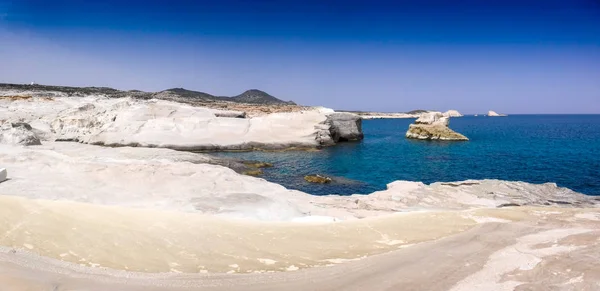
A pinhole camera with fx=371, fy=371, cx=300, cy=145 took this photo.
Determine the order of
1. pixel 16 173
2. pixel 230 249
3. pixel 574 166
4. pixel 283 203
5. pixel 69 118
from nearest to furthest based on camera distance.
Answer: pixel 230 249, pixel 283 203, pixel 16 173, pixel 574 166, pixel 69 118

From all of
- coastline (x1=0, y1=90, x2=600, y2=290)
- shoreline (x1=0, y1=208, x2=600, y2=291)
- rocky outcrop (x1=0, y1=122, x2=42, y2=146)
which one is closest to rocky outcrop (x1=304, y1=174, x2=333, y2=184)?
coastline (x1=0, y1=90, x2=600, y2=290)

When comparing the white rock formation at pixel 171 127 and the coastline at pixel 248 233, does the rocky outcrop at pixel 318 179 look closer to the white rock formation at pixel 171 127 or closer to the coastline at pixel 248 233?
the coastline at pixel 248 233

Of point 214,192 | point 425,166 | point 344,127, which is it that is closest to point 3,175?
A: point 214,192

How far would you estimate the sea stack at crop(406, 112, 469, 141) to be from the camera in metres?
49.1

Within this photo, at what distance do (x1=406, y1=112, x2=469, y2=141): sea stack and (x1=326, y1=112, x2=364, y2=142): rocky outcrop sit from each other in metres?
10.1

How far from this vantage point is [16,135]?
24141 mm

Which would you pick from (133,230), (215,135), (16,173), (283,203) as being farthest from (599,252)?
(215,135)

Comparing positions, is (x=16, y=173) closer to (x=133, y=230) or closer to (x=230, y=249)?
(x=133, y=230)

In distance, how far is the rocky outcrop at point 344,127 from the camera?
44438 mm

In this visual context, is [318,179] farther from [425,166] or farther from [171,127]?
[171,127]

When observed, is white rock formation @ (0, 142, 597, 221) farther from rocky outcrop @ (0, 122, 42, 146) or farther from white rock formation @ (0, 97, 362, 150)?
white rock formation @ (0, 97, 362, 150)

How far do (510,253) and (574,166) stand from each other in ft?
80.4

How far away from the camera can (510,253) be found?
20.5 ft

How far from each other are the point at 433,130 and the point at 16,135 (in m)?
44.9
